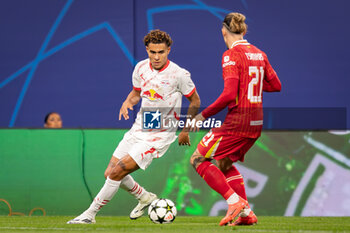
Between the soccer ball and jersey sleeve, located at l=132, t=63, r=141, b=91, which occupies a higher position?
jersey sleeve, located at l=132, t=63, r=141, b=91

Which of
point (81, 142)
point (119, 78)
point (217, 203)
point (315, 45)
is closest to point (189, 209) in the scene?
point (217, 203)

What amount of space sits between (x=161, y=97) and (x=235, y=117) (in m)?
1.02

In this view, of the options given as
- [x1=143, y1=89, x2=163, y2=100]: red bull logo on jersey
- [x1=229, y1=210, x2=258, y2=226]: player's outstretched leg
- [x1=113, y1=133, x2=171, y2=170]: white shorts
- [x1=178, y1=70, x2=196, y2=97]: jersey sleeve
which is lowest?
[x1=229, y1=210, x2=258, y2=226]: player's outstretched leg

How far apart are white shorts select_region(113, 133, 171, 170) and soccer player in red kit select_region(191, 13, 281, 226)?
0.64 m

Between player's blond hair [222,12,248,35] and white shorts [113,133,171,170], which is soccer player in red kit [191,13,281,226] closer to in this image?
player's blond hair [222,12,248,35]

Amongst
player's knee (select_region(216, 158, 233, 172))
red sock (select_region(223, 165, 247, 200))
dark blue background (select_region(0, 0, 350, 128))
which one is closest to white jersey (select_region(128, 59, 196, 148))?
player's knee (select_region(216, 158, 233, 172))

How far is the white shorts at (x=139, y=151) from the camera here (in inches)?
238

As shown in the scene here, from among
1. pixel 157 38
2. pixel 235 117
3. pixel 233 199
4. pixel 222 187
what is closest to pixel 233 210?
pixel 233 199

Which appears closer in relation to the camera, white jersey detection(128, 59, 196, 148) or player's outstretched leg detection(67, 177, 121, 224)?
player's outstretched leg detection(67, 177, 121, 224)

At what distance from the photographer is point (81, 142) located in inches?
326

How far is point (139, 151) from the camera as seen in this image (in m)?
6.09

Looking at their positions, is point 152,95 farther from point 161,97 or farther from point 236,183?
point 236,183

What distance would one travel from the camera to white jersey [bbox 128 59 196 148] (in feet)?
20.6

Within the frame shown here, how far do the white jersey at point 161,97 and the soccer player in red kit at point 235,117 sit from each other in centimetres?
77
